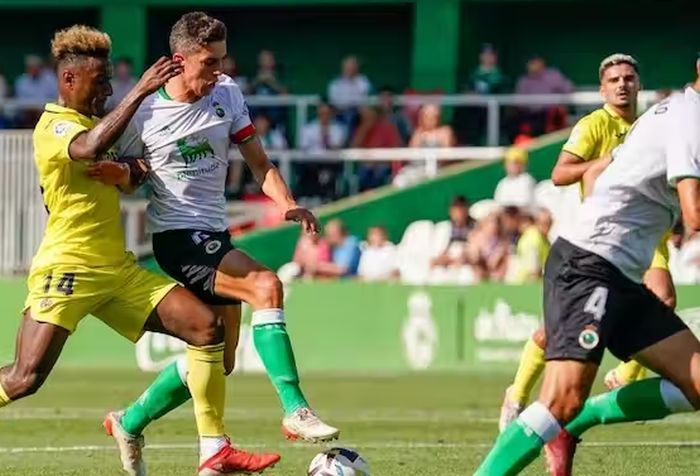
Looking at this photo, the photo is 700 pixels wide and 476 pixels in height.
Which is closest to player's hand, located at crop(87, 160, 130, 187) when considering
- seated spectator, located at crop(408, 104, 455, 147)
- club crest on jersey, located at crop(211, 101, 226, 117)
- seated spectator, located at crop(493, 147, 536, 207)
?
club crest on jersey, located at crop(211, 101, 226, 117)

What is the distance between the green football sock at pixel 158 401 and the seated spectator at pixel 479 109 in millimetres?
16535

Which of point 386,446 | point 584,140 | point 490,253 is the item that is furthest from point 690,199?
point 490,253

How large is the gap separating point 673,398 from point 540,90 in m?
17.9

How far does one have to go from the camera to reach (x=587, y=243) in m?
8.46

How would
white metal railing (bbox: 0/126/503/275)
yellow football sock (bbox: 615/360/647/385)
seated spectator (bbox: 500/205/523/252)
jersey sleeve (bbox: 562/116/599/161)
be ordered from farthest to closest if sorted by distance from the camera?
1. white metal railing (bbox: 0/126/503/275)
2. seated spectator (bbox: 500/205/523/252)
3. yellow football sock (bbox: 615/360/647/385)
4. jersey sleeve (bbox: 562/116/599/161)

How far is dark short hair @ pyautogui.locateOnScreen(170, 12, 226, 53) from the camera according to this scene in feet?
32.9

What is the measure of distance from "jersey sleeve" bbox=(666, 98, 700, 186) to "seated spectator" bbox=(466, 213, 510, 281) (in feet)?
46.4

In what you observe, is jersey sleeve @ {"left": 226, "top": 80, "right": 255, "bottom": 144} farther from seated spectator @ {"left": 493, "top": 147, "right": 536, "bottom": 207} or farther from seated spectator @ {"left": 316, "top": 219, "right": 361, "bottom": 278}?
seated spectator @ {"left": 493, "top": 147, "right": 536, "bottom": 207}

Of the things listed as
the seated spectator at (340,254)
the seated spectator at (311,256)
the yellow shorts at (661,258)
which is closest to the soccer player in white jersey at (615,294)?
the yellow shorts at (661,258)

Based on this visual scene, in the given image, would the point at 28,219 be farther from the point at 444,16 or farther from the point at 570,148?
the point at 570,148

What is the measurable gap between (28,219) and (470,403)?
10075mm

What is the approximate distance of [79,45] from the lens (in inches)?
387

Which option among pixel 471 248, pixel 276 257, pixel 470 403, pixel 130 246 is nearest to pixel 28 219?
pixel 130 246

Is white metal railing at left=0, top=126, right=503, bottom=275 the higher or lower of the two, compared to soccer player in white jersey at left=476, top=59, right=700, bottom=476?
lower
